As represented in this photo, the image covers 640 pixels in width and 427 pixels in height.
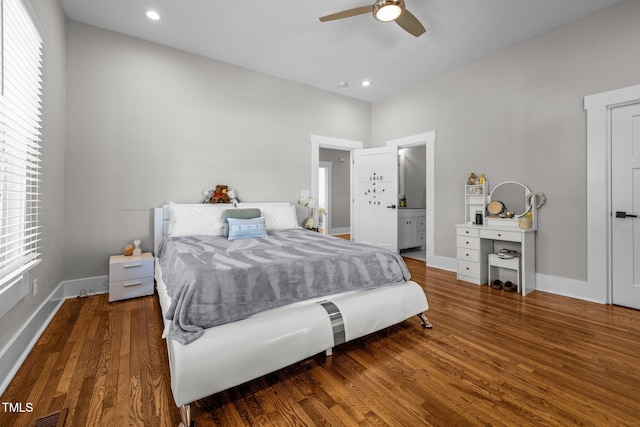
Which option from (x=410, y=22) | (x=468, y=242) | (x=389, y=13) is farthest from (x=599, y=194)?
(x=389, y=13)

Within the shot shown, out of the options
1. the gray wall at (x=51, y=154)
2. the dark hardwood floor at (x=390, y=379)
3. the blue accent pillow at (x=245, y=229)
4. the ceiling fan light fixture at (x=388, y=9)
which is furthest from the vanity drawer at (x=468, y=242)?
the gray wall at (x=51, y=154)

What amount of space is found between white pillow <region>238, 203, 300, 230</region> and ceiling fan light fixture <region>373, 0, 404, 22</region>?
2.41 meters

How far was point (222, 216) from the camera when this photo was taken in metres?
3.35

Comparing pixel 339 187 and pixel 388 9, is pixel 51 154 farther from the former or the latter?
pixel 339 187

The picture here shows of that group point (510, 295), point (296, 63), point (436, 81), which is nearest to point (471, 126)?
point (436, 81)

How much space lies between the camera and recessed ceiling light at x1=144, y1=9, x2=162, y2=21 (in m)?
2.86

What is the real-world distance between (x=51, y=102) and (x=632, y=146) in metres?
5.33

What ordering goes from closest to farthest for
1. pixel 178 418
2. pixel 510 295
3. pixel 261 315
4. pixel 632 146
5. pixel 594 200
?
pixel 178 418, pixel 261 315, pixel 632 146, pixel 594 200, pixel 510 295

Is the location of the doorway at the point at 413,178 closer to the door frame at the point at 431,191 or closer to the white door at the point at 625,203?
the door frame at the point at 431,191

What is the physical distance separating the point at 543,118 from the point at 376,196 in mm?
2480

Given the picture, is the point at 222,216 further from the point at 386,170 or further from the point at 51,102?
the point at 386,170

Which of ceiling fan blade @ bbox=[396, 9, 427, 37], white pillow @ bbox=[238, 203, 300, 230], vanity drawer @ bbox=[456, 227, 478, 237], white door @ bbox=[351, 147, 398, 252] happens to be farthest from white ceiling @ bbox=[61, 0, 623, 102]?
vanity drawer @ bbox=[456, 227, 478, 237]

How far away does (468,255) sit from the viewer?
3.62m

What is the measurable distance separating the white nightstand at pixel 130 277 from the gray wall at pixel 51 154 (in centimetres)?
46
